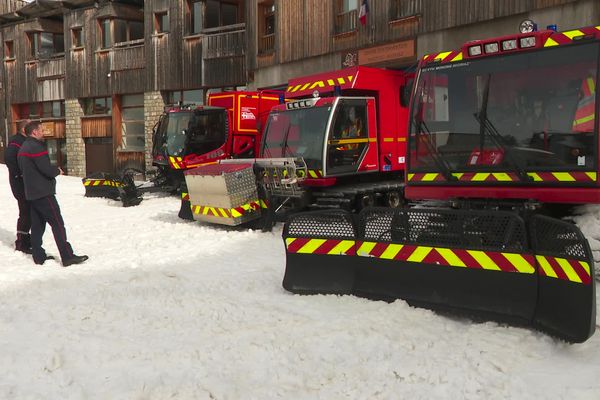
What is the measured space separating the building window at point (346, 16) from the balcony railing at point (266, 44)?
11.1 feet

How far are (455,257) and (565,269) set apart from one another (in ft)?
2.93

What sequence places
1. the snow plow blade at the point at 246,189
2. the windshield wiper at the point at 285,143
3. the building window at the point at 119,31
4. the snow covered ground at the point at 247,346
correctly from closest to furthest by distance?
the snow covered ground at the point at 247,346 < the snow plow blade at the point at 246,189 < the windshield wiper at the point at 285,143 < the building window at the point at 119,31

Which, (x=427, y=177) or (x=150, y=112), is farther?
(x=150, y=112)

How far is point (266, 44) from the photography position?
1869cm

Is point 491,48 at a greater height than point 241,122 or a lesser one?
greater

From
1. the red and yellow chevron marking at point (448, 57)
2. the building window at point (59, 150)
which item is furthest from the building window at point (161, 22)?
the red and yellow chevron marking at point (448, 57)

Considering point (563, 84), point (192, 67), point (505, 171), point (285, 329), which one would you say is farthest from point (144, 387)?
point (192, 67)

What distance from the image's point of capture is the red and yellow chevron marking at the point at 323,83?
9508 millimetres

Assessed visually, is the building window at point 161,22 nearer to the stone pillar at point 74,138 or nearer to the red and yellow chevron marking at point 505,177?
the stone pillar at point 74,138

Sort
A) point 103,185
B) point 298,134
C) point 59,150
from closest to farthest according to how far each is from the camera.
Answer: point 298,134, point 103,185, point 59,150

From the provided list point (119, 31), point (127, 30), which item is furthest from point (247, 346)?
point (119, 31)

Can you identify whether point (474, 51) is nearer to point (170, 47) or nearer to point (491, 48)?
point (491, 48)

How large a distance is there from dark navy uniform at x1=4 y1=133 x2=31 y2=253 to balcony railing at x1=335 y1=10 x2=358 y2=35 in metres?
9.91

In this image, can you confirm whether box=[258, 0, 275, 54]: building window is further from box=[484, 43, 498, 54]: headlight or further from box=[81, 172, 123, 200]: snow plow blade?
box=[484, 43, 498, 54]: headlight
